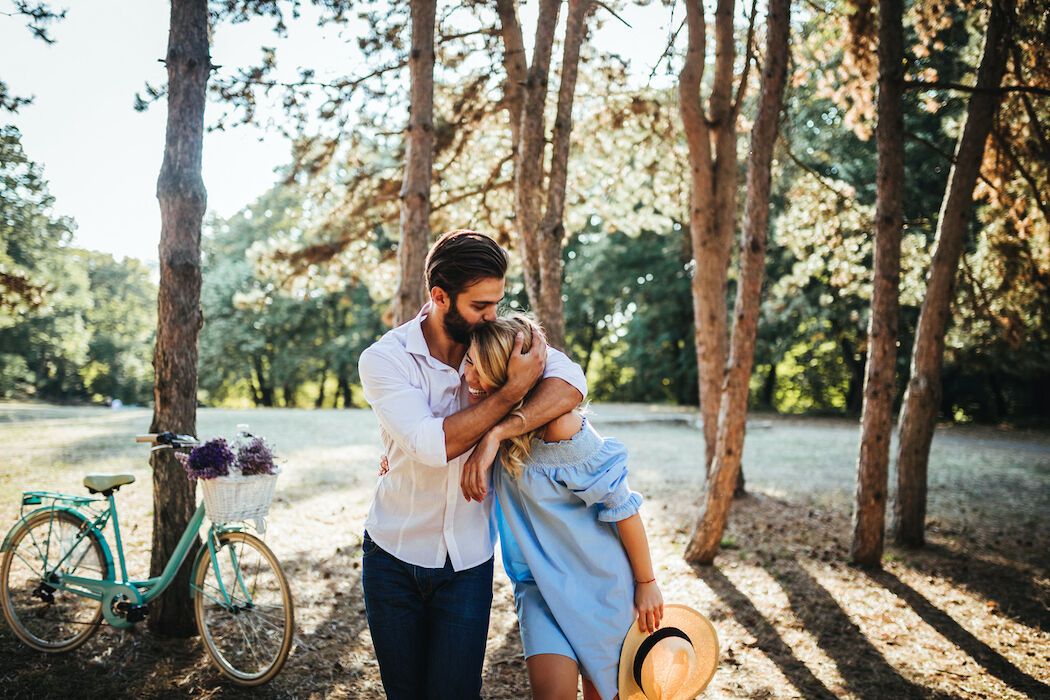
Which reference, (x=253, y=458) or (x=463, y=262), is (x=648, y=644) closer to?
(x=463, y=262)

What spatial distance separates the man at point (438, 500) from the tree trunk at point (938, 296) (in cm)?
563

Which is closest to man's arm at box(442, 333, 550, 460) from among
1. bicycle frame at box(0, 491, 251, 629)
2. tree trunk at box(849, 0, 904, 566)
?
bicycle frame at box(0, 491, 251, 629)

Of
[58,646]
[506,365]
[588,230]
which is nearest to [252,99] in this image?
[58,646]

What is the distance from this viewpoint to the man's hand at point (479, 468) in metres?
2.00

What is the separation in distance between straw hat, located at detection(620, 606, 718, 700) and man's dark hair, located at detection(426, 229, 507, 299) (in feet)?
4.04

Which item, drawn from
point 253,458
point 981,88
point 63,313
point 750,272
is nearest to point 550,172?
point 750,272

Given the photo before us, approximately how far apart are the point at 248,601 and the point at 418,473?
2.08m

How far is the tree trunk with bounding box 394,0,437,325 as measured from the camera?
611cm

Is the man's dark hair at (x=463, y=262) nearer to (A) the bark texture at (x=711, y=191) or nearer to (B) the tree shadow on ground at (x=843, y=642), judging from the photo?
(B) the tree shadow on ground at (x=843, y=642)

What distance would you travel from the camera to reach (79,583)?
12.2 feet

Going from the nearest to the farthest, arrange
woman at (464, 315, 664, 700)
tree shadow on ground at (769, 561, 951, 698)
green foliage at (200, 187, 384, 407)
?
woman at (464, 315, 664, 700), tree shadow on ground at (769, 561, 951, 698), green foliage at (200, 187, 384, 407)

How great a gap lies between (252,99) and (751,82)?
6923 mm

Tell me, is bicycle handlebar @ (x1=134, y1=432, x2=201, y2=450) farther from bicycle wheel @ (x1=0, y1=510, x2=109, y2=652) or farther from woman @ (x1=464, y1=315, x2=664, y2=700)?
woman @ (x1=464, y1=315, x2=664, y2=700)

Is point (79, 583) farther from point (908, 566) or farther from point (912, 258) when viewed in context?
point (912, 258)
